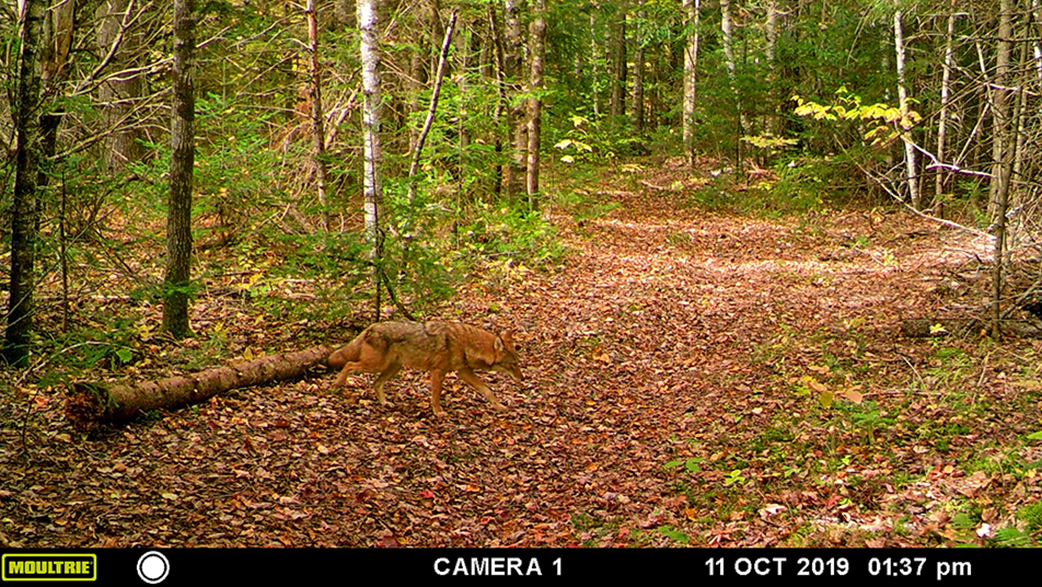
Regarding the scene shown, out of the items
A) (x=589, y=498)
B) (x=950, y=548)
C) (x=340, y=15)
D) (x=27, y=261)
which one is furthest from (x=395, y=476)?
(x=340, y=15)

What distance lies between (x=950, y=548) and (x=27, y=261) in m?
7.83

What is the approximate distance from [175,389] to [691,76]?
25.3m

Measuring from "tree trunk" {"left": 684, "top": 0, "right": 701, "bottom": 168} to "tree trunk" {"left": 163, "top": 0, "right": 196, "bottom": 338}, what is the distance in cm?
2034

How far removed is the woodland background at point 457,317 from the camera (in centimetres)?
Result: 589

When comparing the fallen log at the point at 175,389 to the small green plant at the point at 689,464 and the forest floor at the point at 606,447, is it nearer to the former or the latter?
the forest floor at the point at 606,447

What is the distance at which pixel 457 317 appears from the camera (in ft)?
37.4

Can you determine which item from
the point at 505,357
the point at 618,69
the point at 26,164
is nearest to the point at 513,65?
the point at 505,357

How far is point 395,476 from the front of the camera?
6.79m

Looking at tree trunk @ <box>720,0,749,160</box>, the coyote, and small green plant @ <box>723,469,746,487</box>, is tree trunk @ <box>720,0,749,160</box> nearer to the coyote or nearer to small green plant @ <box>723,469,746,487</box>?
the coyote

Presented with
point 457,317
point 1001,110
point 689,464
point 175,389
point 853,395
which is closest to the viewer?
point 175,389
